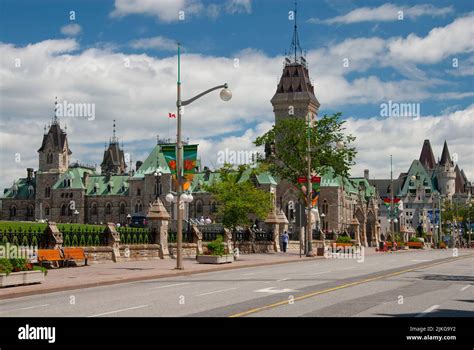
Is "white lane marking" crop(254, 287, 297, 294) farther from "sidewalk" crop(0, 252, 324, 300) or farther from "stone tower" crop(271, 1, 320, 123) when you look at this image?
"stone tower" crop(271, 1, 320, 123)

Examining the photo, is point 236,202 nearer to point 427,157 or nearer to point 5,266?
point 5,266

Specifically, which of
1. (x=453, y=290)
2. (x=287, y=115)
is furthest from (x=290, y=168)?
(x=287, y=115)

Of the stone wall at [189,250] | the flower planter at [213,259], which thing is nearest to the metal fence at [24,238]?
the flower planter at [213,259]

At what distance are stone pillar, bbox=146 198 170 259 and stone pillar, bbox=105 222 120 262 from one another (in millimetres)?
3744

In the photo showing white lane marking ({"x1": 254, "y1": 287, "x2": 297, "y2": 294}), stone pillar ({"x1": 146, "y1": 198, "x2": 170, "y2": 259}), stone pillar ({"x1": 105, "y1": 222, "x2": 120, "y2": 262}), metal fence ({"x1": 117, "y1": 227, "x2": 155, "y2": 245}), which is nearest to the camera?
white lane marking ({"x1": 254, "y1": 287, "x2": 297, "y2": 294})

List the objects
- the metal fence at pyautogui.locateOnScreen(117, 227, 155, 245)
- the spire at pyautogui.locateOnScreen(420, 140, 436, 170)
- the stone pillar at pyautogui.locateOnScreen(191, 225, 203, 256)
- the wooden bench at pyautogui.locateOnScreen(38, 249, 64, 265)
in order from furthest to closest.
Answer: the spire at pyautogui.locateOnScreen(420, 140, 436, 170)
the stone pillar at pyautogui.locateOnScreen(191, 225, 203, 256)
the metal fence at pyautogui.locateOnScreen(117, 227, 155, 245)
the wooden bench at pyautogui.locateOnScreen(38, 249, 64, 265)

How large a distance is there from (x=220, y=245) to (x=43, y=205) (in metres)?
115

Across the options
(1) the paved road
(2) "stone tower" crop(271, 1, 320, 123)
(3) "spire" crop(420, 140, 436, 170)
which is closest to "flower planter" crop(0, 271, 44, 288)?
(1) the paved road

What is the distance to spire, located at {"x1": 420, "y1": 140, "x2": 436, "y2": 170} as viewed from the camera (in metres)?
189

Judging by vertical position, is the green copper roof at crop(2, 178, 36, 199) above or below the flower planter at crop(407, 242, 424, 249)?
above

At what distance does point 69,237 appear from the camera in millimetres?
33250

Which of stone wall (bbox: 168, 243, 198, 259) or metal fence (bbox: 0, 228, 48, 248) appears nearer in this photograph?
Result: metal fence (bbox: 0, 228, 48, 248)

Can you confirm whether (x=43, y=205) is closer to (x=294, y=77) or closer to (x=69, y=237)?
(x=294, y=77)

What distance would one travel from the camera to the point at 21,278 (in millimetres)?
19938
